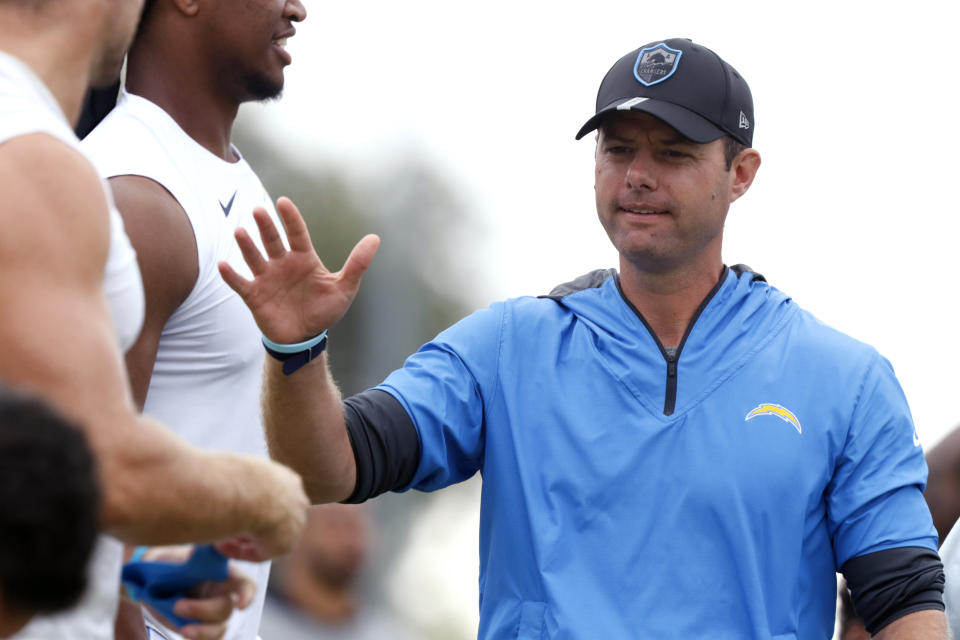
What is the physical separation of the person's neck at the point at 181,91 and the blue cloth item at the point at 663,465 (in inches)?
32.4

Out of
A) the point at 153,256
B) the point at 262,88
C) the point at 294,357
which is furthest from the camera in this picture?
the point at 262,88

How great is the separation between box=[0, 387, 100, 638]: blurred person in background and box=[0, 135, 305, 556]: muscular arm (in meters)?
0.14

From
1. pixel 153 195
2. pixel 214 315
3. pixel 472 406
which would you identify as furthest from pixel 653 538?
pixel 153 195

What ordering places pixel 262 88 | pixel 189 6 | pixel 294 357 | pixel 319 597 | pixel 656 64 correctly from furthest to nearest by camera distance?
pixel 319 597
pixel 656 64
pixel 262 88
pixel 189 6
pixel 294 357

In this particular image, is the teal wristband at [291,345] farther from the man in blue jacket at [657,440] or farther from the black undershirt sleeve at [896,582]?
the black undershirt sleeve at [896,582]

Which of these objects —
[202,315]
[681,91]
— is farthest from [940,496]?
[202,315]

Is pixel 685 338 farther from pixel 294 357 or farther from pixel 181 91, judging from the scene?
pixel 181 91

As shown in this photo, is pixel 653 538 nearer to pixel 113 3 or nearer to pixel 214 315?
pixel 214 315

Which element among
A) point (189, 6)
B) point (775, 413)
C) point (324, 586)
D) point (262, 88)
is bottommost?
point (324, 586)

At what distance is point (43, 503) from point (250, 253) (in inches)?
54.4

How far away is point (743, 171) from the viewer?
13.7 feet

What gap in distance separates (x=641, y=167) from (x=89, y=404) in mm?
2331

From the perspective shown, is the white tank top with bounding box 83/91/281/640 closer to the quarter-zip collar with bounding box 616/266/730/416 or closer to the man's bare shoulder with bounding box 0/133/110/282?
the man's bare shoulder with bounding box 0/133/110/282

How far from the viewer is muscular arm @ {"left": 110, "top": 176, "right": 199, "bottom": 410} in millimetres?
2816
